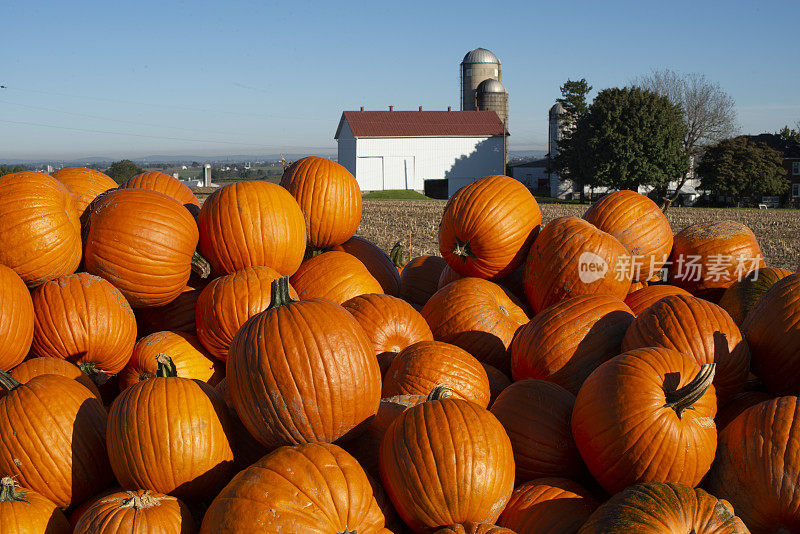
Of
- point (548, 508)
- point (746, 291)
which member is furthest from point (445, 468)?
point (746, 291)

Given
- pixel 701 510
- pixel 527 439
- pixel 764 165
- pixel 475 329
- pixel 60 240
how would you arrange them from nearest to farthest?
pixel 701 510
pixel 527 439
pixel 60 240
pixel 475 329
pixel 764 165

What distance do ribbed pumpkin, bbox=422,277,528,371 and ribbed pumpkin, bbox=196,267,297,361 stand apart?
1.11m

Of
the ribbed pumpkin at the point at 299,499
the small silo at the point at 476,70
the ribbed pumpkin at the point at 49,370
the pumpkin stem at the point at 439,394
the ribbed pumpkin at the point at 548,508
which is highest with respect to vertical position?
the small silo at the point at 476,70

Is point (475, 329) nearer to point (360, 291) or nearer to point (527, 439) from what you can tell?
point (360, 291)

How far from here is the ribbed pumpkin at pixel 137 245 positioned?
3822mm


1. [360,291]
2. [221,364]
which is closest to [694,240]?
[360,291]

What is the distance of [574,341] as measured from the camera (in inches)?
143

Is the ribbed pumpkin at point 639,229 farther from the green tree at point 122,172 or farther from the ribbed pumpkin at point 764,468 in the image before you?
the green tree at point 122,172

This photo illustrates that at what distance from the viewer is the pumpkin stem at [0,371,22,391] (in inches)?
117

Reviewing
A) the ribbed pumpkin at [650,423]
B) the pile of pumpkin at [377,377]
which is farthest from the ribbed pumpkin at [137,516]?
the ribbed pumpkin at [650,423]

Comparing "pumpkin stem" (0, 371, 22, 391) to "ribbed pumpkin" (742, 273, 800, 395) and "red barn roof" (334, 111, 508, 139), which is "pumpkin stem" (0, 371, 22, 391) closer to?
"ribbed pumpkin" (742, 273, 800, 395)

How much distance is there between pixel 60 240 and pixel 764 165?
162ft

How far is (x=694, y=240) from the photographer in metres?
4.71

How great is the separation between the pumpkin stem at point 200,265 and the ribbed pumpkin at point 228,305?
1.31ft
